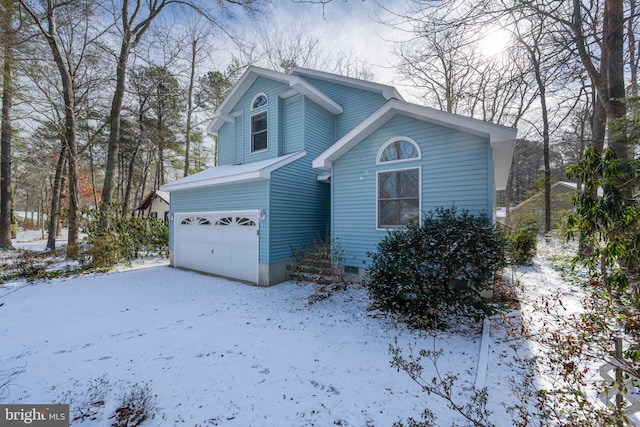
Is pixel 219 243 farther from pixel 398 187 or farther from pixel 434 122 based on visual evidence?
pixel 434 122

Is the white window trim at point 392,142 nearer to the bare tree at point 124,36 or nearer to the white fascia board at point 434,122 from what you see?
the white fascia board at point 434,122

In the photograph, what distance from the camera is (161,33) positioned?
1260cm

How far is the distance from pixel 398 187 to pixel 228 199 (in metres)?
5.58

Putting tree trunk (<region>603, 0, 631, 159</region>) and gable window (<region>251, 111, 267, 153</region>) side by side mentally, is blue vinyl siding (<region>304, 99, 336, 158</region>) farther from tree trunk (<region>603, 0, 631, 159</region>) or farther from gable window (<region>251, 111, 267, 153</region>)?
tree trunk (<region>603, 0, 631, 159</region>)

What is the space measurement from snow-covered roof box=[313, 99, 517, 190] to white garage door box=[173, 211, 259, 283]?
3169 mm

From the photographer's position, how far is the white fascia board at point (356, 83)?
938cm

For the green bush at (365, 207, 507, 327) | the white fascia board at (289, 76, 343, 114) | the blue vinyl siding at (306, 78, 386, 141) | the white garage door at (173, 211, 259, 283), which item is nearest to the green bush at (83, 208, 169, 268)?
the white garage door at (173, 211, 259, 283)

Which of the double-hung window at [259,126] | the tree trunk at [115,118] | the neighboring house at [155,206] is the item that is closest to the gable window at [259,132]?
the double-hung window at [259,126]

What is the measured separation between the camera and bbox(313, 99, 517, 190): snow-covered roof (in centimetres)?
523

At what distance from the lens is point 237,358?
12.7 feet

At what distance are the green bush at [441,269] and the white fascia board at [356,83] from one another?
617 cm

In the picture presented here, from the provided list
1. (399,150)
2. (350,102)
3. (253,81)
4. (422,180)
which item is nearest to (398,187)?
(422,180)

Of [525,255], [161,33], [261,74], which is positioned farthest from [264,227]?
[161,33]

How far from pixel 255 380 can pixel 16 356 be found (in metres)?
3.83
